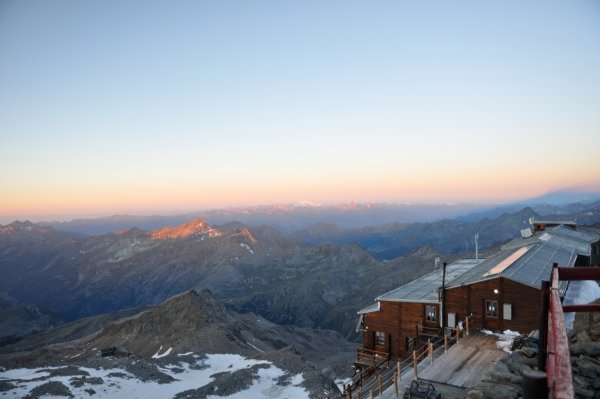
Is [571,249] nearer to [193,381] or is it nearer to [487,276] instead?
[487,276]

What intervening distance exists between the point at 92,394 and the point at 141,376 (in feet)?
28.9

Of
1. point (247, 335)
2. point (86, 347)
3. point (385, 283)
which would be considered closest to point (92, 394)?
point (247, 335)

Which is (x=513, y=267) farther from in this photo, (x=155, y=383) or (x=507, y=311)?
(x=155, y=383)

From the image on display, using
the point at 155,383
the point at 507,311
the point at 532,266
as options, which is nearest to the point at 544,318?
the point at 507,311

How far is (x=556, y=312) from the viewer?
4.62m

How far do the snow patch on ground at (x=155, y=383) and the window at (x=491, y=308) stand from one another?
1126 inches

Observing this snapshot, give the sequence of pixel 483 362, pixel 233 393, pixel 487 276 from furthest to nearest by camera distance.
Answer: pixel 233 393 → pixel 487 276 → pixel 483 362

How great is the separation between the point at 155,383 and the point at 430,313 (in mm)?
39103

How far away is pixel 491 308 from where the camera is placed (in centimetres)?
2758

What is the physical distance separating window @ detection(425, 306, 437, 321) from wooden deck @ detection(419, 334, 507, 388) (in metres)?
7.04

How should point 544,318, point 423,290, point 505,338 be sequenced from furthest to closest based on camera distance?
point 423,290
point 505,338
point 544,318

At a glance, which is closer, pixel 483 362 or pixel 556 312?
pixel 556 312

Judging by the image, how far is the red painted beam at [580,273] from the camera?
6368 millimetres

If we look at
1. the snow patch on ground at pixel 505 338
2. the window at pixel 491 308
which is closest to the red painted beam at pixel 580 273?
the snow patch on ground at pixel 505 338
